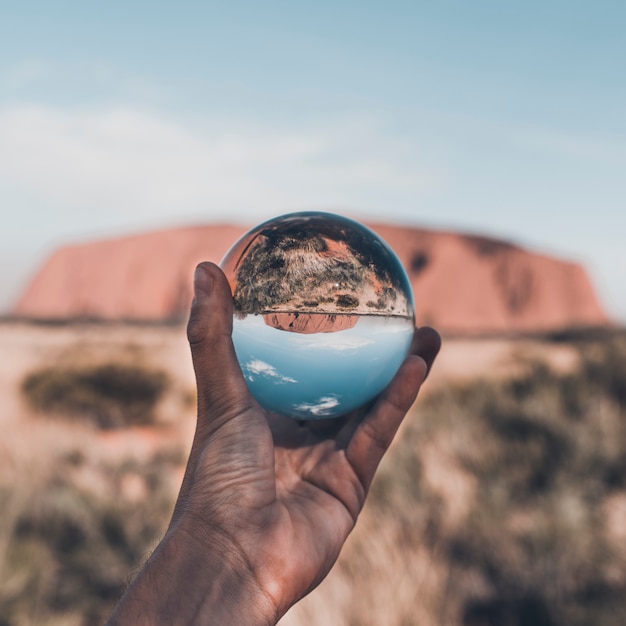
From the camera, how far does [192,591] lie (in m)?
2.03

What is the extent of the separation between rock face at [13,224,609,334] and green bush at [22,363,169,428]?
5208 cm

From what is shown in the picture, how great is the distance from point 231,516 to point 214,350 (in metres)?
0.57

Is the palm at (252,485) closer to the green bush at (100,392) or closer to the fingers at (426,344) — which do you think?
the fingers at (426,344)

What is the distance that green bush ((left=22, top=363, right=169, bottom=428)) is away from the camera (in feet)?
46.5

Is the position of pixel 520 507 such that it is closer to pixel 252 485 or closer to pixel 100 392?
pixel 252 485

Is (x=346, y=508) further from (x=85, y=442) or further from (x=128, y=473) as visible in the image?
(x=85, y=442)

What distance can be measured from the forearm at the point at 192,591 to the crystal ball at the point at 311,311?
65 centimetres

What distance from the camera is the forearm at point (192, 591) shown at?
195 centimetres

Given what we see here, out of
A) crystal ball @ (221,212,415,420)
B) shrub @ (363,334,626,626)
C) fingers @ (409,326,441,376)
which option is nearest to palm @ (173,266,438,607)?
crystal ball @ (221,212,415,420)

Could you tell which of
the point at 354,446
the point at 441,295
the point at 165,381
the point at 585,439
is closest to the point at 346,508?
the point at 354,446

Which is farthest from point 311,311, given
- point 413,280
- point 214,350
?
point 413,280

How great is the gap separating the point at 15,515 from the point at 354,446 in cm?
433

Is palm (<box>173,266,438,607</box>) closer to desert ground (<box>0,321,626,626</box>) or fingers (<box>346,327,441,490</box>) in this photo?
fingers (<box>346,327,441,490</box>)

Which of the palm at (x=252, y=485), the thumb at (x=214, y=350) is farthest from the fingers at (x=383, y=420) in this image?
the thumb at (x=214, y=350)
